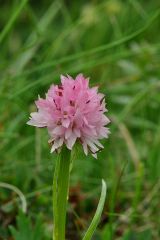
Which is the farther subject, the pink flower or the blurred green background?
the blurred green background

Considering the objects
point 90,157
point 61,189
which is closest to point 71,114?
point 61,189

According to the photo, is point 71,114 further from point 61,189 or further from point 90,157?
point 90,157

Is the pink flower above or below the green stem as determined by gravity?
above

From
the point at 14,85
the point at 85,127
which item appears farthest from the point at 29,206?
the point at 85,127

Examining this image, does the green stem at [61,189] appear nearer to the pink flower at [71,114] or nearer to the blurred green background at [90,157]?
the pink flower at [71,114]

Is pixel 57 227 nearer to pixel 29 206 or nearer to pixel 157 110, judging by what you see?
pixel 29 206

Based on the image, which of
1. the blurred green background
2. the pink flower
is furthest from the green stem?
the blurred green background

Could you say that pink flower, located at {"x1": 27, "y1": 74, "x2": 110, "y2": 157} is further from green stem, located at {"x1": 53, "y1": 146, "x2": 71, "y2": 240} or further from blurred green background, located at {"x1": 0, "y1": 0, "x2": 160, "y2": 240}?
blurred green background, located at {"x1": 0, "y1": 0, "x2": 160, "y2": 240}
